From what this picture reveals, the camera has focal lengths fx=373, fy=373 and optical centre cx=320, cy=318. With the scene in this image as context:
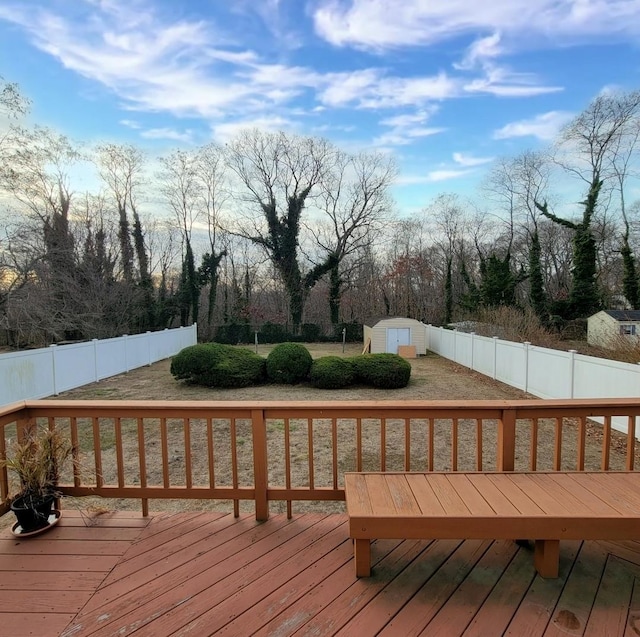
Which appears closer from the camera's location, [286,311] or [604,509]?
[604,509]

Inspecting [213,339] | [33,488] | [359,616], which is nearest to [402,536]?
[359,616]

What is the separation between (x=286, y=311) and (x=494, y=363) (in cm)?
1484

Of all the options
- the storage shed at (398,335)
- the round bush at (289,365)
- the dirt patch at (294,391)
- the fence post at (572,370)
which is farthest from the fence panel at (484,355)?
the round bush at (289,365)

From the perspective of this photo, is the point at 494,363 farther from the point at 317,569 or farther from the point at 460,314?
the point at 460,314

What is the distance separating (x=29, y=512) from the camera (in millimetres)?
2164

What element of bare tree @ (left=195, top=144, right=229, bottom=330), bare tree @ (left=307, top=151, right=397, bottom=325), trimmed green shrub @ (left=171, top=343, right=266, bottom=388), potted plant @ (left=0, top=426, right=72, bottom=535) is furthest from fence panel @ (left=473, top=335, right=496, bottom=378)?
bare tree @ (left=195, top=144, right=229, bottom=330)

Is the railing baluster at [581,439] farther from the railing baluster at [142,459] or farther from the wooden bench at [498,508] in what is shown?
the railing baluster at [142,459]

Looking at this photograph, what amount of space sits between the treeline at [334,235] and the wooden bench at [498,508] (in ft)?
50.0

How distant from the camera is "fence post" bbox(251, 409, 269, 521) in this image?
7.32ft

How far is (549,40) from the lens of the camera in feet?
19.8

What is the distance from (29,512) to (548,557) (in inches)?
110

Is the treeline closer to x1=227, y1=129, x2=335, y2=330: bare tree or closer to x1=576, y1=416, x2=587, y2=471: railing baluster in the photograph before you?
x1=227, y1=129, x2=335, y2=330: bare tree

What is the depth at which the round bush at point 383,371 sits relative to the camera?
851 cm

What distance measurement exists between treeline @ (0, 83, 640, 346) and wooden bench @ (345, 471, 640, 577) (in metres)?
15.2
